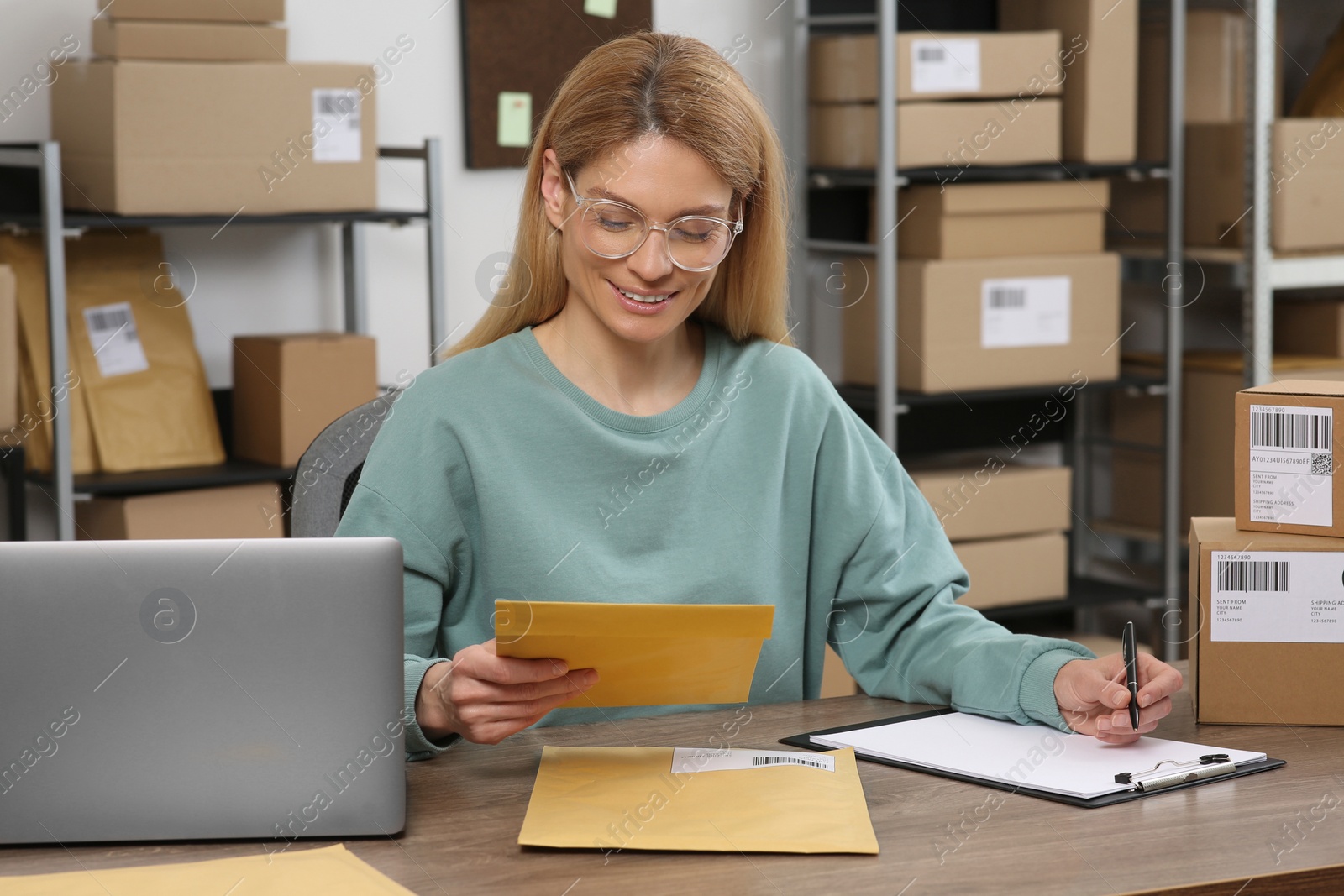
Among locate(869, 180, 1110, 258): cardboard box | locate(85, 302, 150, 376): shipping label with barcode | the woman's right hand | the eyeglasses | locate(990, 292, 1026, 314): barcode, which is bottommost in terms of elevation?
the woman's right hand

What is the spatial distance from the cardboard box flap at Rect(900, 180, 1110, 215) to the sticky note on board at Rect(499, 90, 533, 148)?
84cm

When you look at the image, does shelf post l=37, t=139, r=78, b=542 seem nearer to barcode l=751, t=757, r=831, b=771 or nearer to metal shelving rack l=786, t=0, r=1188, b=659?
metal shelving rack l=786, t=0, r=1188, b=659

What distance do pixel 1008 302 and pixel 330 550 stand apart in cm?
235

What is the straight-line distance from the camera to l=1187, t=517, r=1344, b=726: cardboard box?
4.41 ft

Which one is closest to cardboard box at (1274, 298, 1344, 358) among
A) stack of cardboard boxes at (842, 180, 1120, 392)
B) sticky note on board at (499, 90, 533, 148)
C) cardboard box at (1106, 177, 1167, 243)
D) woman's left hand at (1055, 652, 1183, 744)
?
cardboard box at (1106, 177, 1167, 243)

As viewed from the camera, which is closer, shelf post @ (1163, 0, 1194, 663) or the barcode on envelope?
the barcode on envelope

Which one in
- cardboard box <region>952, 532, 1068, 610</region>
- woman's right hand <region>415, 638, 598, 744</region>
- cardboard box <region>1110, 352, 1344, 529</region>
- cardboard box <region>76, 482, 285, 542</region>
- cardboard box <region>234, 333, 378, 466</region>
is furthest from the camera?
cardboard box <region>1110, 352, 1344, 529</region>

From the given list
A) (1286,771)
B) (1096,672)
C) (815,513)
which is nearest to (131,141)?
(815,513)

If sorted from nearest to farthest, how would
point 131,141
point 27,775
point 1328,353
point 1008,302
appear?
point 27,775
point 131,141
point 1008,302
point 1328,353

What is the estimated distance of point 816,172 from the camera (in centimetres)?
332

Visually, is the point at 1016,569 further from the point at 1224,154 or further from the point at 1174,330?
the point at 1224,154

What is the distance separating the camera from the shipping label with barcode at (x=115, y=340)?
2.69 meters

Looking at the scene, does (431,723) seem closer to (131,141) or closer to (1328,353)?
(131,141)

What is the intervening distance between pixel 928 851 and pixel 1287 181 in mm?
2628
